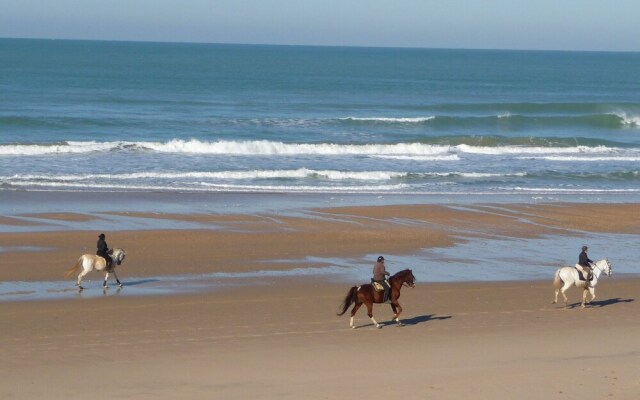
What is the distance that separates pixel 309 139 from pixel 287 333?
30493 mm

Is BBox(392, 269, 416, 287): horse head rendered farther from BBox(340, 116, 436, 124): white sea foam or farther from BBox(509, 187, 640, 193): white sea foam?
BBox(340, 116, 436, 124): white sea foam

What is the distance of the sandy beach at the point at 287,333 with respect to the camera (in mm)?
12070

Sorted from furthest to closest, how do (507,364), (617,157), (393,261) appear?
(617,157) < (393,261) < (507,364)

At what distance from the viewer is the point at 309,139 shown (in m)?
44.9

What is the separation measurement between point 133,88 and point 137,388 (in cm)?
5930

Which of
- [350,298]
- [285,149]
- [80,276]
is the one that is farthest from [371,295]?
[285,149]

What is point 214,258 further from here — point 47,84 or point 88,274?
point 47,84

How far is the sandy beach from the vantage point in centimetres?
1207

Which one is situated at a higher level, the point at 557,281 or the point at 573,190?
the point at 573,190

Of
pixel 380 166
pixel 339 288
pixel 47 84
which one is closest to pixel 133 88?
pixel 47 84

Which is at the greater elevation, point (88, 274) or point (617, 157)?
point (617, 157)

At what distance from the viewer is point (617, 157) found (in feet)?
140

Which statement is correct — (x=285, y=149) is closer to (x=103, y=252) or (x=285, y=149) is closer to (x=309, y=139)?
(x=309, y=139)

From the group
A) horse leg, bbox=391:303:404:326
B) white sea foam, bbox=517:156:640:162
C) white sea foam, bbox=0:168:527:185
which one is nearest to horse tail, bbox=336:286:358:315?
horse leg, bbox=391:303:404:326
